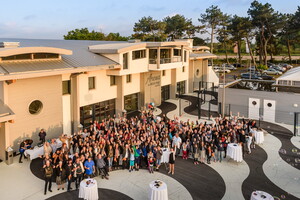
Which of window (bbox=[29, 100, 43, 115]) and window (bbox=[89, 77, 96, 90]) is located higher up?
window (bbox=[89, 77, 96, 90])

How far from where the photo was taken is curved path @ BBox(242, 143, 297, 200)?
42.9 feet

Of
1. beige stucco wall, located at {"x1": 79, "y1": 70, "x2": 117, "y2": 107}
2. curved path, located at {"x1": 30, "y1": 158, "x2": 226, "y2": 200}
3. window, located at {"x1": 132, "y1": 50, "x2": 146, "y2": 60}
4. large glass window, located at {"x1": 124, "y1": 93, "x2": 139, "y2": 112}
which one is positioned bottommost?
curved path, located at {"x1": 30, "y1": 158, "x2": 226, "y2": 200}

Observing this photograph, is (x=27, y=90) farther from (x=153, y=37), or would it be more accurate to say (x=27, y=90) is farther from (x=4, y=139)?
(x=153, y=37)

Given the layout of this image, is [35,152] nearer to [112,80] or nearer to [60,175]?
[60,175]

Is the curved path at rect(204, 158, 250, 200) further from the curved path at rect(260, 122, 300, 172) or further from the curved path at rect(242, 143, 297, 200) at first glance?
the curved path at rect(260, 122, 300, 172)

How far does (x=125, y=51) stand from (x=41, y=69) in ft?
33.2

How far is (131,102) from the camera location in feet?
102

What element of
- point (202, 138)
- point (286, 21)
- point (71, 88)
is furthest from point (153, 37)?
point (202, 138)

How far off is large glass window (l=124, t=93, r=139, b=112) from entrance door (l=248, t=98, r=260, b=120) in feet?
44.1

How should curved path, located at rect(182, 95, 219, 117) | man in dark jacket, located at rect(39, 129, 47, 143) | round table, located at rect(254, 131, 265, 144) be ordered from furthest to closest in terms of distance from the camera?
curved path, located at rect(182, 95, 219, 117), round table, located at rect(254, 131, 265, 144), man in dark jacket, located at rect(39, 129, 47, 143)

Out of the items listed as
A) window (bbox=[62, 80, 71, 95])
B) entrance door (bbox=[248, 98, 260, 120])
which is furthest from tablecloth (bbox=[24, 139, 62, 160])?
entrance door (bbox=[248, 98, 260, 120])

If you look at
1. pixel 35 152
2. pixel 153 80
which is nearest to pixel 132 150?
pixel 35 152

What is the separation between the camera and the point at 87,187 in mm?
11789

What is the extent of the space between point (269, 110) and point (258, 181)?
14418mm
